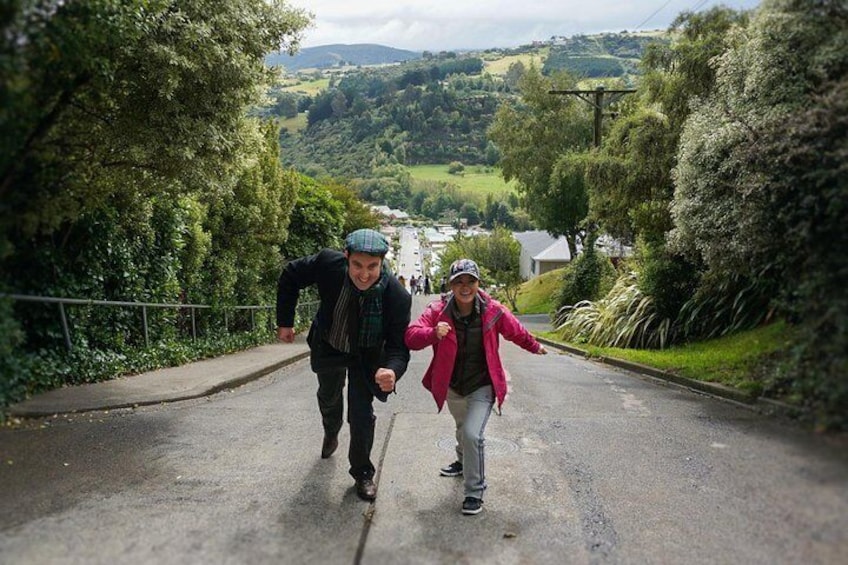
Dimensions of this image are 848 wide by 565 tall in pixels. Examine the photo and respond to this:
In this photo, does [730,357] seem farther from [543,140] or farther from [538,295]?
[538,295]

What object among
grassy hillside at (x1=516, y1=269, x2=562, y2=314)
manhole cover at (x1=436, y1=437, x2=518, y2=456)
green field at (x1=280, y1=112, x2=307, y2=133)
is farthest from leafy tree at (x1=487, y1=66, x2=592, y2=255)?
green field at (x1=280, y1=112, x2=307, y2=133)

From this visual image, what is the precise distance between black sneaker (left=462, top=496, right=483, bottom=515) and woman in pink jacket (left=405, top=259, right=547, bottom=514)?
0.80 feet

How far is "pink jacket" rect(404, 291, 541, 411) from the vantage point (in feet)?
16.6

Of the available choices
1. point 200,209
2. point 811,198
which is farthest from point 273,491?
point 200,209

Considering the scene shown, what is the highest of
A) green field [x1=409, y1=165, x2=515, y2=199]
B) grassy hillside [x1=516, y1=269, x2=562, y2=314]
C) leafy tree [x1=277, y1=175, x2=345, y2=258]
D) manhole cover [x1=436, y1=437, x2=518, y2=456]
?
manhole cover [x1=436, y1=437, x2=518, y2=456]

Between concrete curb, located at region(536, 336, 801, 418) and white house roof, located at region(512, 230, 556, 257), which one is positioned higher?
concrete curb, located at region(536, 336, 801, 418)

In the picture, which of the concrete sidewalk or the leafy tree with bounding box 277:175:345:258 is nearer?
the concrete sidewalk

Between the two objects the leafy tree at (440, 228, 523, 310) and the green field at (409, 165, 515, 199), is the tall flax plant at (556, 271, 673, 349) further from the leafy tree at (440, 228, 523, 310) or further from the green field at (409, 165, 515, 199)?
the green field at (409, 165, 515, 199)

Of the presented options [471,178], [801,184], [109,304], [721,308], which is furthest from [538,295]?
[471,178]

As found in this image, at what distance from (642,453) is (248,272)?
12.8 m

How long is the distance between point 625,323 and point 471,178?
139 meters

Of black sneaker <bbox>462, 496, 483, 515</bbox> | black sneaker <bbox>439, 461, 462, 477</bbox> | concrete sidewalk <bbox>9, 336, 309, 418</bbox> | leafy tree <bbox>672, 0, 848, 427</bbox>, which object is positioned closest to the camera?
leafy tree <bbox>672, 0, 848, 427</bbox>

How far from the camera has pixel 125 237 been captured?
9836 millimetres

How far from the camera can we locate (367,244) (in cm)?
500
